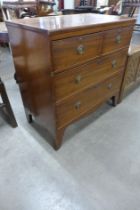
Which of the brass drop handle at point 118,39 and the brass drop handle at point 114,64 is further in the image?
the brass drop handle at point 114,64

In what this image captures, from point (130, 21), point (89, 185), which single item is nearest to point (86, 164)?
point (89, 185)

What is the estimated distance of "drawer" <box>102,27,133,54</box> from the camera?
1218 millimetres

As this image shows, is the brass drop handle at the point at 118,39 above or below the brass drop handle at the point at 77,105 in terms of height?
above

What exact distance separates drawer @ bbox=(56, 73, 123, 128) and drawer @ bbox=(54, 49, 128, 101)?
71 mm

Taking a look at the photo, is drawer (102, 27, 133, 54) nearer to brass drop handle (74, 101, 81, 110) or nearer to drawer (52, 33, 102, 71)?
drawer (52, 33, 102, 71)

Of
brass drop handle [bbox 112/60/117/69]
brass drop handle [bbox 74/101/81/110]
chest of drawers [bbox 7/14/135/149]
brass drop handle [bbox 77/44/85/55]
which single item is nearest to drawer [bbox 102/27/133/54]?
chest of drawers [bbox 7/14/135/149]

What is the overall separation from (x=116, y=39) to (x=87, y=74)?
403 mm

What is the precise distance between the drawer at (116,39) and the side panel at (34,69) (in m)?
0.54

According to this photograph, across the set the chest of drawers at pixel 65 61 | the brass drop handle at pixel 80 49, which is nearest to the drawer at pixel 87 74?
the chest of drawers at pixel 65 61

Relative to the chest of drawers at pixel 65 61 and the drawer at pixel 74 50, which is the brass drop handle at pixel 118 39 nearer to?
the chest of drawers at pixel 65 61

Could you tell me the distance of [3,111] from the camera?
170cm

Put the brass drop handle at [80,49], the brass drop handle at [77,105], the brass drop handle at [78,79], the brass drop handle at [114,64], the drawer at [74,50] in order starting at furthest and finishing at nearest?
the brass drop handle at [114,64] → the brass drop handle at [77,105] → the brass drop handle at [78,79] → the brass drop handle at [80,49] → the drawer at [74,50]

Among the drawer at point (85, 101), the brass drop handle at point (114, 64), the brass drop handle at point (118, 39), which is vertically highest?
the brass drop handle at point (118, 39)

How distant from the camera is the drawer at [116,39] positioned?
1218mm
